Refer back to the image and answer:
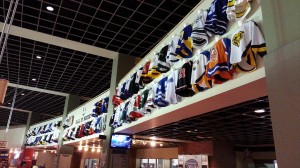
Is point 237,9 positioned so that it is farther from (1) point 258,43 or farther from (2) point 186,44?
(2) point 186,44

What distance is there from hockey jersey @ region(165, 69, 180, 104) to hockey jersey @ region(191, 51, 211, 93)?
67cm

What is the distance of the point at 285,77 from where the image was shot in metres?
2.17

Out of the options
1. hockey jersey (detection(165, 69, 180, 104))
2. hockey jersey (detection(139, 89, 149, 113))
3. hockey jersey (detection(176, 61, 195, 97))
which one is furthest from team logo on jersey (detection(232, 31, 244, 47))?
hockey jersey (detection(139, 89, 149, 113))

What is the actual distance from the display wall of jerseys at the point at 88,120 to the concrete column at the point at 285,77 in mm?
7683

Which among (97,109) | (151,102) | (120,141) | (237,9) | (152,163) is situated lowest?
(152,163)

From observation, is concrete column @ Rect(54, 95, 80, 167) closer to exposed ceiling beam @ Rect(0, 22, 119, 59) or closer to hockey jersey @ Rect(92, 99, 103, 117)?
hockey jersey @ Rect(92, 99, 103, 117)

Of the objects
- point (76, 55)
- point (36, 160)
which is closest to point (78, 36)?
point (76, 55)

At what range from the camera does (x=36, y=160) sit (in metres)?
23.3

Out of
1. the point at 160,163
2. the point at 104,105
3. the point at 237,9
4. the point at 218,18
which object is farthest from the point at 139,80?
the point at 160,163

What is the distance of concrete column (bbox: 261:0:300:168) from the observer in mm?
2027

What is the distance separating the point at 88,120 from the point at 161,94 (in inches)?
272

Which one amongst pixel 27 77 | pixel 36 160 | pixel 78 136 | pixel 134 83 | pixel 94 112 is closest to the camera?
pixel 134 83

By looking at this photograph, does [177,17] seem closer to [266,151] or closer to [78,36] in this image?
[78,36]

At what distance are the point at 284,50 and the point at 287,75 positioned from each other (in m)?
0.24
